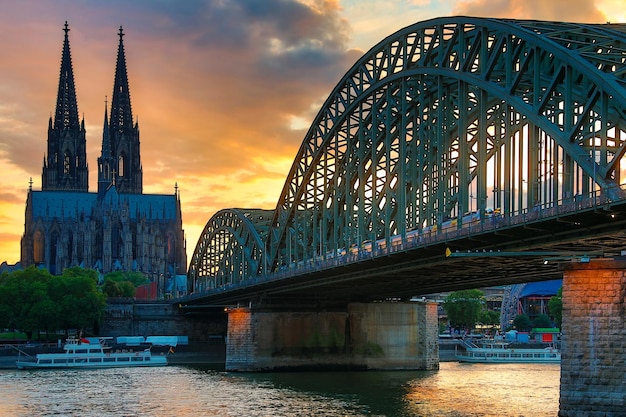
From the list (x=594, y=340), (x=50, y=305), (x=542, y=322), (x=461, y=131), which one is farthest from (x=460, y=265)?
(x=542, y=322)

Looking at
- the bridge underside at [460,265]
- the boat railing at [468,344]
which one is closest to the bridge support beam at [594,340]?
the bridge underside at [460,265]

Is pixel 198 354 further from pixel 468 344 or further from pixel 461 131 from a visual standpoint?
pixel 461 131

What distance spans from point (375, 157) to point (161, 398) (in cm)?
2269

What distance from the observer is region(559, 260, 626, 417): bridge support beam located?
47156 millimetres

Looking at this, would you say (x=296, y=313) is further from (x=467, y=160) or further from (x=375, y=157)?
(x=467, y=160)

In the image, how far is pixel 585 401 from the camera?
47750mm

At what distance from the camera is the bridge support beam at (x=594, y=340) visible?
155ft

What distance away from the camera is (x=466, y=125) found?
2603 inches

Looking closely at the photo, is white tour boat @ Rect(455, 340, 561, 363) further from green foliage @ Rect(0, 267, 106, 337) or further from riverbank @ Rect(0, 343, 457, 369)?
green foliage @ Rect(0, 267, 106, 337)

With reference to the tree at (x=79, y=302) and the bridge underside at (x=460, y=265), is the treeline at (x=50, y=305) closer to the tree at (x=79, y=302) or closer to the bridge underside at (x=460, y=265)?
the tree at (x=79, y=302)

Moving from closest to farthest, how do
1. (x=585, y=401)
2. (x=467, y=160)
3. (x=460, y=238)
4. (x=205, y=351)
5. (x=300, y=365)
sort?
(x=585, y=401), (x=460, y=238), (x=467, y=160), (x=300, y=365), (x=205, y=351)

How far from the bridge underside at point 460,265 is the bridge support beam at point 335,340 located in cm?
155

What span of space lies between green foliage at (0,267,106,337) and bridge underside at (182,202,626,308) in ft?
106

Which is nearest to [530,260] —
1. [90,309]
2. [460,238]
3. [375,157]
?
[460,238]
